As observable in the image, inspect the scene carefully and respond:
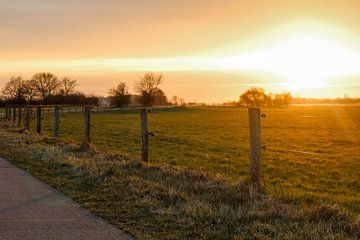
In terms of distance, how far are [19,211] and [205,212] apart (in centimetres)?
293

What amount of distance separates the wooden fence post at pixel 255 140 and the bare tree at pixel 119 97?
10842 centimetres

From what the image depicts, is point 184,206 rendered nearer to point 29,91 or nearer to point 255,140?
point 255,140

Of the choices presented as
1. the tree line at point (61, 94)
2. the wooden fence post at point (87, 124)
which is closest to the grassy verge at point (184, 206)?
the wooden fence post at point (87, 124)

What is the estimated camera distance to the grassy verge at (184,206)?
6516 mm

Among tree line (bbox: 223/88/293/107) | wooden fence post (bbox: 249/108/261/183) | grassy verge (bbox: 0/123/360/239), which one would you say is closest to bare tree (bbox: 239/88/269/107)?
tree line (bbox: 223/88/293/107)

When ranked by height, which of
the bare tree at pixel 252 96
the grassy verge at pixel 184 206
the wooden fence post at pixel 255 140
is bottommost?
the grassy verge at pixel 184 206

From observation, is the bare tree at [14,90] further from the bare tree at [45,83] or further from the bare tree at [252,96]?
the bare tree at [252,96]

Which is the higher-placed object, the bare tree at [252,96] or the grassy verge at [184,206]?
the bare tree at [252,96]

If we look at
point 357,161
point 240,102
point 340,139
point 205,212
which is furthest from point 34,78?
point 205,212

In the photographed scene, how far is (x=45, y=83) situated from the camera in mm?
128750

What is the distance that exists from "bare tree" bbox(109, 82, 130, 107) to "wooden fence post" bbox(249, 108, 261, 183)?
356 feet

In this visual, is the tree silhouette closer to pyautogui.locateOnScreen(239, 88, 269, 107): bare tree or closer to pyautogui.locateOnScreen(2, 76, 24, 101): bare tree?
pyautogui.locateOnScreen(2, 76, 24, 101): bare tree

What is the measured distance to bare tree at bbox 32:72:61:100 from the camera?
411 feet

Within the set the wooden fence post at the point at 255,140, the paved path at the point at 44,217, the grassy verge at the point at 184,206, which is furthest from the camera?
the wooden fence post at the point at 255,140
